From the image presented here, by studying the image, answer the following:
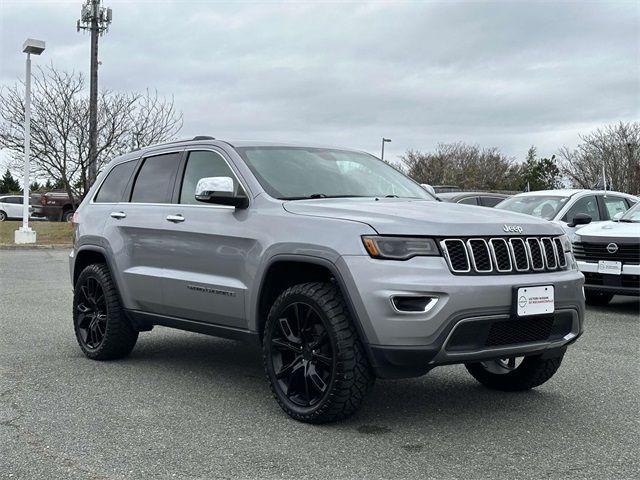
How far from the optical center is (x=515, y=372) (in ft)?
17.8

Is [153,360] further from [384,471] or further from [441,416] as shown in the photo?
[384,471]

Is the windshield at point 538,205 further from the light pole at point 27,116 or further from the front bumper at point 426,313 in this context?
the light pole at point 27,116

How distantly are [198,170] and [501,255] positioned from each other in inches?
98.0

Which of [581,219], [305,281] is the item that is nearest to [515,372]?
[305,281]

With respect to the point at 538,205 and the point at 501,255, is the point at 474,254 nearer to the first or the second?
the point at 501,255

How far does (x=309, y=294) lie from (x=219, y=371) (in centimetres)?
193

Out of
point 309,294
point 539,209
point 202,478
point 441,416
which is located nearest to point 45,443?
point 202,478

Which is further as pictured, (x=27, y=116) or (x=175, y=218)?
(x=27, y=116)

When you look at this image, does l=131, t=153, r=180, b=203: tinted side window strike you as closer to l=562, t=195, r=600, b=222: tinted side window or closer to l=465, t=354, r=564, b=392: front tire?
l=465, t=354, r=564, b=392: front tire

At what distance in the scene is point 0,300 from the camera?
10297 mm

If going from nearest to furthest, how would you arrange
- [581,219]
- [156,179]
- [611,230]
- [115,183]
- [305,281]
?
1. [305,281]
2. [156,179]
3. [115,183]
4. [611,230]
5. [581,219]

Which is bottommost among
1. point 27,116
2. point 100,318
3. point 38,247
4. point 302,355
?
point 38,247

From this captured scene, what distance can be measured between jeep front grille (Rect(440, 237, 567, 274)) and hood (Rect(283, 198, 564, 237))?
0.05 m

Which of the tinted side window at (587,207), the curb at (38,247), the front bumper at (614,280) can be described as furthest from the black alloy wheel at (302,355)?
the curb at (38,247)
